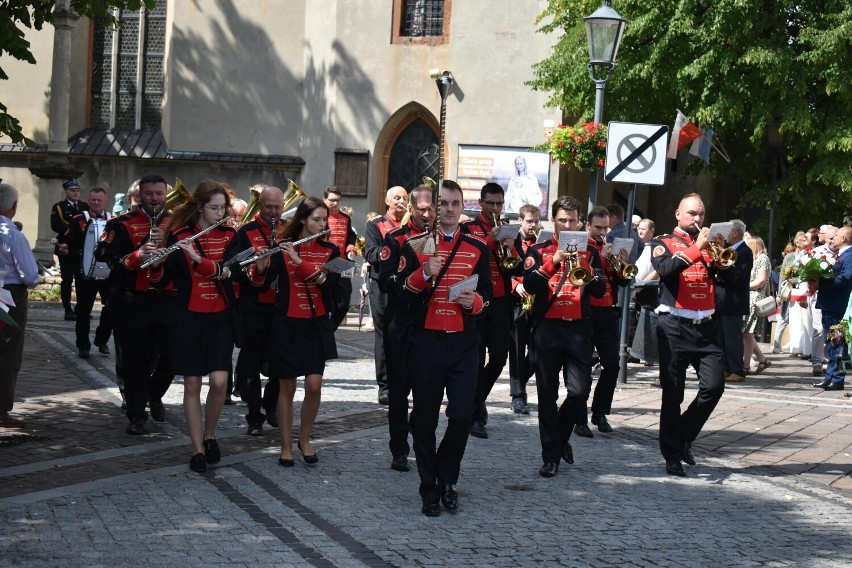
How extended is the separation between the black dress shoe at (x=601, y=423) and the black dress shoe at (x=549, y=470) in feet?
6.83

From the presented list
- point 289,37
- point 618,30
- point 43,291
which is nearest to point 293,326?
point 618,30

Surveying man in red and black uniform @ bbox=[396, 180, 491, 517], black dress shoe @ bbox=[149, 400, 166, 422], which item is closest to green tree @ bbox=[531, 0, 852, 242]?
black dress shoe @ bbox=[149, 400, 166, 422]

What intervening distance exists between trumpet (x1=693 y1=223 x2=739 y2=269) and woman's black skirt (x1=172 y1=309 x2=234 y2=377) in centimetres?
344

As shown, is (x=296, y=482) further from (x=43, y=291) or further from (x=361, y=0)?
(x=361, y=0)

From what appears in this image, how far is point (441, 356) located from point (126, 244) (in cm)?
343

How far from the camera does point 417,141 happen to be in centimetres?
2733

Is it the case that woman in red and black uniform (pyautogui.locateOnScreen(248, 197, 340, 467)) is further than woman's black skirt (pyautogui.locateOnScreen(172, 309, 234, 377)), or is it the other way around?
woman in red and black uniform (pyautogui.locateOnScreen(248, 197, 340, 467))

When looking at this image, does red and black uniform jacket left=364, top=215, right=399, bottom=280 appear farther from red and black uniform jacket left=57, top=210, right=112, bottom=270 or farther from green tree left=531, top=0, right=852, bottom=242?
green tree left=531, top=0, right=852, bottom=242

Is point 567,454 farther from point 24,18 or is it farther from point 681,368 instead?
point 24,18

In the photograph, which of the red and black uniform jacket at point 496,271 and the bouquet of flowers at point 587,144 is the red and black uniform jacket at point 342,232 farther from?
the bouquet of flowers at point 587,144

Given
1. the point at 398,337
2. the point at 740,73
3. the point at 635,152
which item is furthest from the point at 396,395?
the point at 740,73

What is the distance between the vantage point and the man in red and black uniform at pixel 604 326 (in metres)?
9.91

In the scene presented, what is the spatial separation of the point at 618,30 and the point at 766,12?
902 centimetres

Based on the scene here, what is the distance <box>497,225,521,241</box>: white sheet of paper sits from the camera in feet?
32.5
